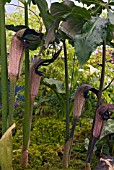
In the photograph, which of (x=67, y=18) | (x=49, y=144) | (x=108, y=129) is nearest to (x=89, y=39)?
(x=67, y=18)

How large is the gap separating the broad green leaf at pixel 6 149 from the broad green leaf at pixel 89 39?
0.89ft

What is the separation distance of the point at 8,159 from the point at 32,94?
22cm

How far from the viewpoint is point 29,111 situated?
3.21 feet

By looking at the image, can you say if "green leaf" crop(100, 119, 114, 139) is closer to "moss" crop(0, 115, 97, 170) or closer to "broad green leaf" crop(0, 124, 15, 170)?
"moss" crop(0, 115, 97, 170)

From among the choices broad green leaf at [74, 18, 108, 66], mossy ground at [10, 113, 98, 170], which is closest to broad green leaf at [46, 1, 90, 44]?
broad green leaf at [74, 18, 108, 66]

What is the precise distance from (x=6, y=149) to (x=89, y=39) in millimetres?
359

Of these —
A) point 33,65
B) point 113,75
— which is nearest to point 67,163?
point 33,65

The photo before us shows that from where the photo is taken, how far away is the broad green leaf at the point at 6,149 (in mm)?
804

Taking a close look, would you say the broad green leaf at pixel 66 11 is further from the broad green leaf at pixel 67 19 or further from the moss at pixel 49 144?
the moss at pixel 49 144

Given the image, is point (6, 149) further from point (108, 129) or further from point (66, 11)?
point (108, 129)

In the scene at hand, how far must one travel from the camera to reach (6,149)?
0.82 metres

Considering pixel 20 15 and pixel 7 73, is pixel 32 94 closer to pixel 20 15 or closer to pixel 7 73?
pixel 7 73

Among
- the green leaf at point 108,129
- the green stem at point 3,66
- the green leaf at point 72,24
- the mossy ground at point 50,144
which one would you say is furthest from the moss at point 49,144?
the green leaf at point 72,24

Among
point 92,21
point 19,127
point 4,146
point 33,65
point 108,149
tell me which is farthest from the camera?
point 19,127
